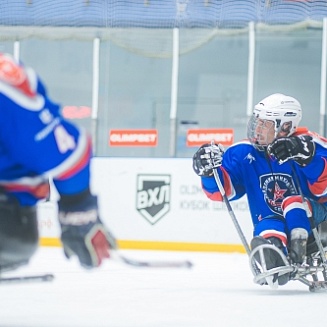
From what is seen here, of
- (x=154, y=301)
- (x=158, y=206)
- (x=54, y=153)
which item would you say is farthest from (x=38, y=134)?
(x=158, y=206)

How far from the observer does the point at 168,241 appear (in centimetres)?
592

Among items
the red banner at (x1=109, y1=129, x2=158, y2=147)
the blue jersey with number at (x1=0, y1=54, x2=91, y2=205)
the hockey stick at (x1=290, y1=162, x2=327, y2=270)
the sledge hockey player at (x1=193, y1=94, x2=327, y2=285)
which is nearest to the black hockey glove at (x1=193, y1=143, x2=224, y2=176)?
the sledge hockey player at (x1=193, y1=94, x2=327, y2=285)

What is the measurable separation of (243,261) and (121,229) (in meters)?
1.39

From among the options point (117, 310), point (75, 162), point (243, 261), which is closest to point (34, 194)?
point (75, 162)

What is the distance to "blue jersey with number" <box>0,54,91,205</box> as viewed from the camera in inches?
55.9

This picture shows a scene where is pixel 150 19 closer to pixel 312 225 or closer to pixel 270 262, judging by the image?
pixel 312 225

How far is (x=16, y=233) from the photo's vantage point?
5.27 ft

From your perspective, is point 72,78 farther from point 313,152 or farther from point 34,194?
point 34,194

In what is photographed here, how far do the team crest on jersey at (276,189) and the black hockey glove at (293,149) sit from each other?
136mm

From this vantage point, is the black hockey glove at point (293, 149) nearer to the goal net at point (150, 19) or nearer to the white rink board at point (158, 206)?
the white rink board at point (158, 206)

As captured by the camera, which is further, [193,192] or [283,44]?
[283,44]

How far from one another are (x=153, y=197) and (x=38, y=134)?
15.0 feet

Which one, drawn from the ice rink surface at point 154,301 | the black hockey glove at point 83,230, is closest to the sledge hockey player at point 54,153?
the black hockey glove at point 83,230

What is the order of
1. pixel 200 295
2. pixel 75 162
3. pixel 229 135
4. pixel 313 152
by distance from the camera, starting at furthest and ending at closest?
pixel 229 135
pixel 313 152
pixel 200 295
pixel 75 162
